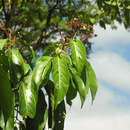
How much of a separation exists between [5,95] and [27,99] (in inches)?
5.1

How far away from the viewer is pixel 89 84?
4.29 ft

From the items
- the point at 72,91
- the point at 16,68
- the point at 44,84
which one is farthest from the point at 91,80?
the point at 16,68

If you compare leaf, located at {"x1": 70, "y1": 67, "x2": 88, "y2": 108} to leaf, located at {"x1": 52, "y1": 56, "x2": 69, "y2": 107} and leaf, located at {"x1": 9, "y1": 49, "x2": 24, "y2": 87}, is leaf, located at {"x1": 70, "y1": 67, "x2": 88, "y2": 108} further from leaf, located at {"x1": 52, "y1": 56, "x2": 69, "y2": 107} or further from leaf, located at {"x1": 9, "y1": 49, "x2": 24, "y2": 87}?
leaf, located at {"x1": 9, "y1": 49, "x2": 24, "y2": 87}

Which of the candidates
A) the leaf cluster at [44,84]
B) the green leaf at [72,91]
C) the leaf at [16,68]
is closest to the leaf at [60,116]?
the leaf cluster at [44,84]

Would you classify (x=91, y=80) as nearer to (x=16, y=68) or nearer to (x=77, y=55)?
(x=77, y=55)

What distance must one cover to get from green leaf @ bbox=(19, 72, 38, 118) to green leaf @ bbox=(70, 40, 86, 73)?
0.21 meters

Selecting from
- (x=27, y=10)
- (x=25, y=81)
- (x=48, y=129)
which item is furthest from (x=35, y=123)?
(x=27, y=10)

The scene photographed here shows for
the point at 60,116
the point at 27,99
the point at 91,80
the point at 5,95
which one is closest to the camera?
the point at 5,95

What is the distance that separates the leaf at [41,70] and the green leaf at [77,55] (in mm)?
115

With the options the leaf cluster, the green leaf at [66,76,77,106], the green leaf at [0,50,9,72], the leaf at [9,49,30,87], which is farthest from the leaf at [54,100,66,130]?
the green leaf at [0,50,9,72]

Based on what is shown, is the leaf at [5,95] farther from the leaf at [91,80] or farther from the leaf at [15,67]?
the leaf at [91,80]

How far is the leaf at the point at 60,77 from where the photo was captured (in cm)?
116

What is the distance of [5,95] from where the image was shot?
112 centimetres

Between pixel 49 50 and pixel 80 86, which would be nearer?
pixel 80 86
